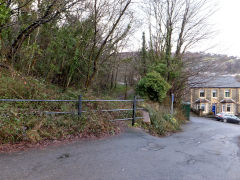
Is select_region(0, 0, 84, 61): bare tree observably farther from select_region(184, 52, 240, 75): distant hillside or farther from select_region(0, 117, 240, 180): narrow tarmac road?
select_region(184, 52, 240, 75): distant hillside

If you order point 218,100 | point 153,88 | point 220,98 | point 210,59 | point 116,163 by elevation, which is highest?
point 210,59

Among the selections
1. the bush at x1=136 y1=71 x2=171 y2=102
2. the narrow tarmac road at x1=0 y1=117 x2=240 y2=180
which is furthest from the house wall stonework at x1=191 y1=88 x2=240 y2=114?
the narrow tarmac road at x1=0 y1=117 x2=240 y2=180

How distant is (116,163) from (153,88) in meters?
8.46

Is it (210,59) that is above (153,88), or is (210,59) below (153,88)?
above

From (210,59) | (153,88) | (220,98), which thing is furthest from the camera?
(220,98)

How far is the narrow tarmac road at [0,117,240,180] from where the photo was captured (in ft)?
13.1

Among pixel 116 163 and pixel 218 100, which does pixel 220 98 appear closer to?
pixel 218 100

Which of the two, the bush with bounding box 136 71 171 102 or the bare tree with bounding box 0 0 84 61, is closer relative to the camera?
the bare tree with bounding box 0 0 84 61

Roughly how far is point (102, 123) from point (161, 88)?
6.48 m

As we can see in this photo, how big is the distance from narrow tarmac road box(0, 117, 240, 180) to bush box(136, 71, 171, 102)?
6.36m

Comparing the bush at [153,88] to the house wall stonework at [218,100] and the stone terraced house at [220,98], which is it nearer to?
the stone terraced house at [220,98]

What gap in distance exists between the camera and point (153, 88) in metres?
12.7

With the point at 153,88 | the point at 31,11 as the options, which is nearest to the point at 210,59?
the point at 153,88

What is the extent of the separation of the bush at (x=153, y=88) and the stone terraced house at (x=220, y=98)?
104 feet
